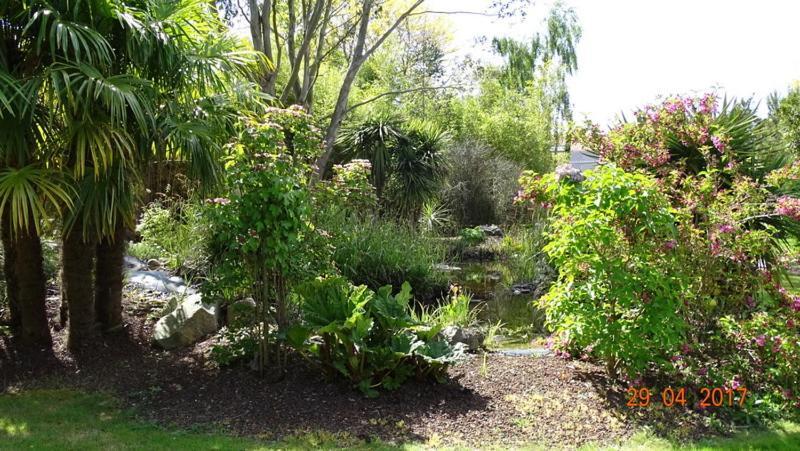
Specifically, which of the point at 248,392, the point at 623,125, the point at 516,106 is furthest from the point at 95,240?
the point at 516,106

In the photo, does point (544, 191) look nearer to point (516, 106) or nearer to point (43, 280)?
point (43, 280)

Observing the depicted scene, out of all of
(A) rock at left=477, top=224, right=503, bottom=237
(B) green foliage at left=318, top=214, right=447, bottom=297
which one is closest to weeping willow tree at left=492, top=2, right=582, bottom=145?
(A) rock at left=477, top=224, right=503, bottom=237

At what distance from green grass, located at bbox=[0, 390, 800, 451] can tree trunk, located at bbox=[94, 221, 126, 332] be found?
1.59m

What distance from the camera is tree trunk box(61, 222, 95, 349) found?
214 inches

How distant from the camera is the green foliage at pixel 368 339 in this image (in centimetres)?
467

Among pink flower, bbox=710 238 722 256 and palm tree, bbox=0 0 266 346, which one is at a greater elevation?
palm tree, bbox=0 0 266 346

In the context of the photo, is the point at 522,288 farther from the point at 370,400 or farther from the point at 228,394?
the point at 228,394

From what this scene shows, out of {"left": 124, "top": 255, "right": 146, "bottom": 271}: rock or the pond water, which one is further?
{"left": 124, "top": 255, "right": 146, "bottom": 271}: rock

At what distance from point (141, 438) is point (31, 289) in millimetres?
2412

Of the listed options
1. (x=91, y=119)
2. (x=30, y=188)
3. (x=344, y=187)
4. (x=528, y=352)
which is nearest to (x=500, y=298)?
(x=528, y=352)

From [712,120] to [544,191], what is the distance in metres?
2.02

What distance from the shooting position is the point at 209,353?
5707mm

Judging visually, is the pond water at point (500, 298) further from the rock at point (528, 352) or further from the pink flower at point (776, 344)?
the pink flower at point (776, 344)
